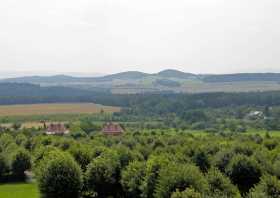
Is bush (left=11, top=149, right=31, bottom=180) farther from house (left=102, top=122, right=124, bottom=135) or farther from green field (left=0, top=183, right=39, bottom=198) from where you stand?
house (left=102, top=122, right=124, bottom=135)

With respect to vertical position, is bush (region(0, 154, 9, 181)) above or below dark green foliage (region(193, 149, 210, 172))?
below

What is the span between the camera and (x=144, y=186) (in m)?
57.7

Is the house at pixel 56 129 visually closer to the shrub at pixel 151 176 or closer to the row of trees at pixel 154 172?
the row of trees at pixel 154 172

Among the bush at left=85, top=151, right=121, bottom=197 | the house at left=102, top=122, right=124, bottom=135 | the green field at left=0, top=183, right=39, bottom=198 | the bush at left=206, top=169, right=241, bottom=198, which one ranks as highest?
the bush at left=206, top=169, right=241, bottom=198

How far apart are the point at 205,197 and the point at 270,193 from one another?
36.0ft

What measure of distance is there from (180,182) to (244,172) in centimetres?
1996

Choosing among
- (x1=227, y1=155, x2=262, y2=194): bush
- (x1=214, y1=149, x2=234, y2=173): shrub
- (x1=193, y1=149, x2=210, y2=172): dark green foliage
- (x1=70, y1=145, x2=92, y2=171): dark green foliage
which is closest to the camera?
(x1=227, y1=155, x2=262, y2=194): bush

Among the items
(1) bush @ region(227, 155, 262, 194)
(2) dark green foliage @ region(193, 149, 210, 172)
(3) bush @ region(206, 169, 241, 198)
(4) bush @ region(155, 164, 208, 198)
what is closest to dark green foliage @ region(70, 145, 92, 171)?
(2) dark green foliage @ region(193, 149, 210, 172)

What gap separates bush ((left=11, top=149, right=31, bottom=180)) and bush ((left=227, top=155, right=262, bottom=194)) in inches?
1474

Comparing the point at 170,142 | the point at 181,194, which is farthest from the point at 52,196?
the point at 170,142

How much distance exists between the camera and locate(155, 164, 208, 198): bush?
49438 millimetres

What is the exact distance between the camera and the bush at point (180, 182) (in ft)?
162

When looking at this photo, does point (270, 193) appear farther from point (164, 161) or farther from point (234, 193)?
point (164, 161)

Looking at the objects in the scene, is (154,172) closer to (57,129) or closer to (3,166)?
(3,166)
